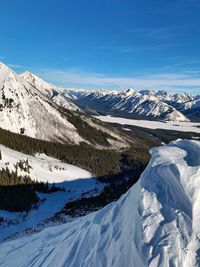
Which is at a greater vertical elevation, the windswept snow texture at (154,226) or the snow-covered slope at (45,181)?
the windswept snow texture at (154,226)

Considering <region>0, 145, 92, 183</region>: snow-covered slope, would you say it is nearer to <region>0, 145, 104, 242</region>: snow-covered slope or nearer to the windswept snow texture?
<region>0, 145, 104, 242</region>: snow-covered slope

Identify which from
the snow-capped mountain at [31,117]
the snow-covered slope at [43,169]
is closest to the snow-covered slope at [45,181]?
the snow-covered slope at [43,169]

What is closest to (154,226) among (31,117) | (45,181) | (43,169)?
(45,181)

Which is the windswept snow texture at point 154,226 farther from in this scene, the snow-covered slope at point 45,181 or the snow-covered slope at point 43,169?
the snow-covered slope at point 43,169

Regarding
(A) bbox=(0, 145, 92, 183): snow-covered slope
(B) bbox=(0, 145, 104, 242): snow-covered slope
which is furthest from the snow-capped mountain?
(A) bbox=(0, 145, 92, 183): snow-covered slope

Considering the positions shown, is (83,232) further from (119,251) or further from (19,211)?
(19,211)

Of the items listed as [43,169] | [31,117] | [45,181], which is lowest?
[45,181]

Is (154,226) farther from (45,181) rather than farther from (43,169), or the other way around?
(43,169)

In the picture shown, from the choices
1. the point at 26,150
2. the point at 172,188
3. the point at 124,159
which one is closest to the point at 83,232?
the point at 172,188
